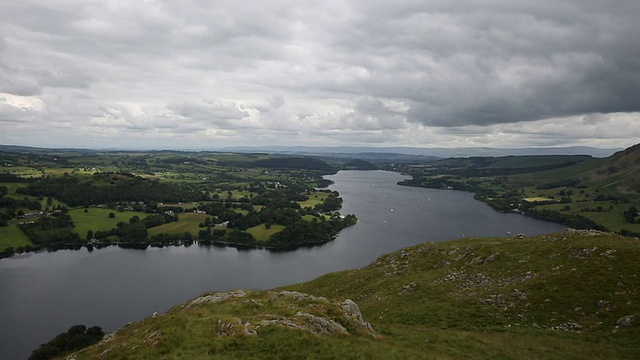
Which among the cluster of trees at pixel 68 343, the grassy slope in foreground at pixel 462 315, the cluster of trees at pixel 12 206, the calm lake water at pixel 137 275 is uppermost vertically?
the grassy slope in foreground at pixel 462 315

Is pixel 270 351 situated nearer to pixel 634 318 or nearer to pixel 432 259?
pixel 634 318

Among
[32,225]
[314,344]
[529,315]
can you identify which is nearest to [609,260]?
[529,315]

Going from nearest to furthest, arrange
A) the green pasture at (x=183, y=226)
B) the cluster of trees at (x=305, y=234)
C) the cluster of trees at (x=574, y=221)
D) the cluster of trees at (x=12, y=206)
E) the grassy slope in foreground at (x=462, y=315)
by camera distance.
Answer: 1. the grassy slope in foreground at (x=462, y=315)
2. the cluster of trees at (x=305, y=234)
3. the cluster of trees at (x=12, y=206)
4. the green pasture at (x=183, y=226)
5. the cluster of trees at (x=574, y=221)

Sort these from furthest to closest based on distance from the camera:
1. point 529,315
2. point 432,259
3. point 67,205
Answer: point 67,205 < point 432,259 < point 529,315

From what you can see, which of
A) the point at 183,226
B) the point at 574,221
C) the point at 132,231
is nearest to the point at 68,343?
the point at 132,231

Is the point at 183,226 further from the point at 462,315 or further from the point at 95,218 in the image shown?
the point at 462,315

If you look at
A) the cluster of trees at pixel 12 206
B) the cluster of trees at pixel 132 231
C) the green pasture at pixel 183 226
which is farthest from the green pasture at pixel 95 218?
the green pasture at pixel 183 226

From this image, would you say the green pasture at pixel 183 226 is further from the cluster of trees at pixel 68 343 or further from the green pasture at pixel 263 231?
the cluster of trees at pixel 68 343
